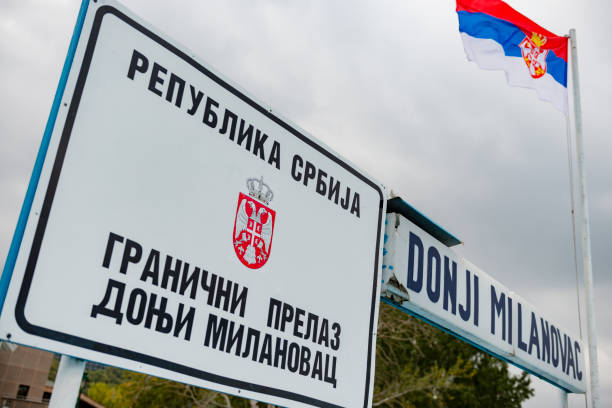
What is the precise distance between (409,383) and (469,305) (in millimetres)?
14373

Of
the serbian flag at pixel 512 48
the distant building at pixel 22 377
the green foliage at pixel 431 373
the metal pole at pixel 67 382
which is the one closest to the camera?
the metal pole at pixel 67 382

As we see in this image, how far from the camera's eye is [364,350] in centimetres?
264

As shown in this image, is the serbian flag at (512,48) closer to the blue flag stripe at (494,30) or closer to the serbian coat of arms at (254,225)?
the blue flag stripe at (494,30)

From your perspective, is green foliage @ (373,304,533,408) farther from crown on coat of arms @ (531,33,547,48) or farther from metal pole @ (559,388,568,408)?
metal pole @ (559,388,568,408)

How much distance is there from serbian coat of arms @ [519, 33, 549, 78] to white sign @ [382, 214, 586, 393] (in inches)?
148

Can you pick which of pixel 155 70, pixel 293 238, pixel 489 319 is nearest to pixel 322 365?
pixel 293 238

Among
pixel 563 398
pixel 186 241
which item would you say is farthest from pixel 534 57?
pixel 186 241

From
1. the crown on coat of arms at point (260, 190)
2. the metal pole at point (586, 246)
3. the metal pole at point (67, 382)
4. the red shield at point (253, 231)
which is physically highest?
the metal pole at point (586, 246)

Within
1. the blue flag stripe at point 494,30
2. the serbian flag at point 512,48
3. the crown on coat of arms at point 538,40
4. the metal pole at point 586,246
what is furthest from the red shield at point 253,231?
the crown on coat of arms at point 538,40

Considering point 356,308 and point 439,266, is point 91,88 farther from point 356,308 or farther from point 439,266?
point 439,266

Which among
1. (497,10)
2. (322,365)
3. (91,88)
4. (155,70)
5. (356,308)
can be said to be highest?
(497,10)

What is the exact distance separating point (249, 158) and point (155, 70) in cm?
51

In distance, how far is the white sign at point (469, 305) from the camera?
321 centimetres

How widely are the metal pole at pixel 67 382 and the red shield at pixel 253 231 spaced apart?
700mm
